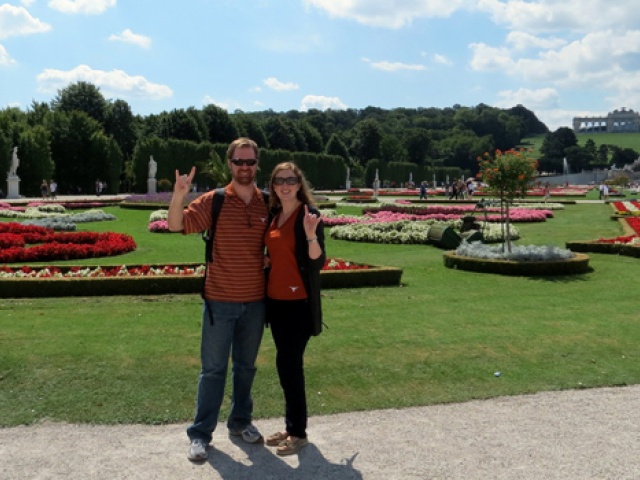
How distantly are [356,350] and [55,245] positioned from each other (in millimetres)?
9705

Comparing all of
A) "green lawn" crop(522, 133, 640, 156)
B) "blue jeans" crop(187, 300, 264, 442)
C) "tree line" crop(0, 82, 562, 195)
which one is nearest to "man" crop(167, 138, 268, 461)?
"blue jeans" crop(187, 300, 264, 442)

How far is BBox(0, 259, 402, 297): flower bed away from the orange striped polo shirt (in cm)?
576

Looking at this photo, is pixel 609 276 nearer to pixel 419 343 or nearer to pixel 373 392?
pixel 419 343

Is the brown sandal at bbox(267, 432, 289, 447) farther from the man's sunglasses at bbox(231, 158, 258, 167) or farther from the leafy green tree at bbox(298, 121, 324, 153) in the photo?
the leafy green tree at bbox(298, 121, 324, 153)

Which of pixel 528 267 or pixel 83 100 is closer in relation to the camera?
pixel 528 267

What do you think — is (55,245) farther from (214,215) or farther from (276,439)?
(276,439)

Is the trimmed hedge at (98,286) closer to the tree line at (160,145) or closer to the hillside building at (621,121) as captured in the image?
the tree line at (160,145)

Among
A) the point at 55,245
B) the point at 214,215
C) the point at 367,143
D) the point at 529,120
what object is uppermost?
the point at 529,120

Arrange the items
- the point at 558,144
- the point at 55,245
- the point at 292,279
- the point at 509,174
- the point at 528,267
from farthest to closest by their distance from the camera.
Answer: the point at 558,144 < the point at 55,245 < the point at 509,174 < the point at 528,267 < the point at 292,279

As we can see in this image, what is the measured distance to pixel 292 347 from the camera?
13.9 ft

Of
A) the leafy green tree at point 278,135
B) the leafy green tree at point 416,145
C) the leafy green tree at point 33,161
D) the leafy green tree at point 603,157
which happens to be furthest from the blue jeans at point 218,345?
the leafy green tree at point 603,157

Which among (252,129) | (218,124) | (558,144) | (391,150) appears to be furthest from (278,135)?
(558,144)

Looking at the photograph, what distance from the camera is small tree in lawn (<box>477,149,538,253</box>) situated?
13211mm

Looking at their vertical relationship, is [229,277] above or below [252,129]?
below
